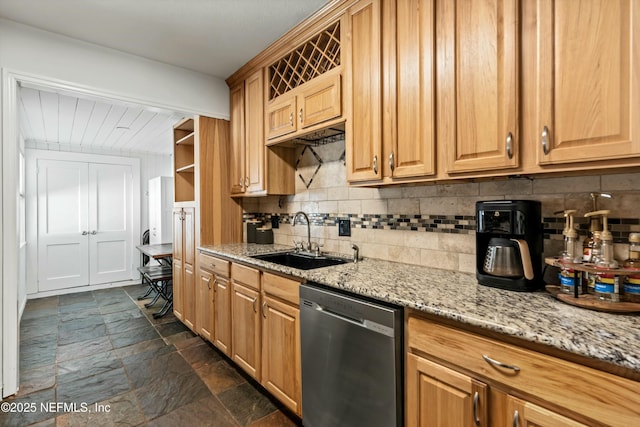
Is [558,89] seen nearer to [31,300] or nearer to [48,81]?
[48,81]

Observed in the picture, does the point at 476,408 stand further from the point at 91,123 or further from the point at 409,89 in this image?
the point at 91,123

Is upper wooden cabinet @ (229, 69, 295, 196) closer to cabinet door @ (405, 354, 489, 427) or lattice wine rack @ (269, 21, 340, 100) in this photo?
lattice wine rack @ (269, 21, 340, 100)

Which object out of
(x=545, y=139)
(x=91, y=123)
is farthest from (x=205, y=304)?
(x=91, y=123)

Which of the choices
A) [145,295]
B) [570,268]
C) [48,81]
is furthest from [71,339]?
[570,268]

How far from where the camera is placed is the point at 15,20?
82.7 inches

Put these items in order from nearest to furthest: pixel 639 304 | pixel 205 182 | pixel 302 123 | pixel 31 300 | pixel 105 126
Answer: pixel 639 304
pixel 302 123
pixel 205 182
pixel 105 126
pixel 31 300

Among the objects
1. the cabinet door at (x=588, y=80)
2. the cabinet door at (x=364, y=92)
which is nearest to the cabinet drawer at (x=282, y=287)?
the cabinet door at (x=364, y=92)

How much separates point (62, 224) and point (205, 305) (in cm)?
369

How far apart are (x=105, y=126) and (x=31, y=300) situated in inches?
110

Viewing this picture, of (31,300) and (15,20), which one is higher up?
(15,20)

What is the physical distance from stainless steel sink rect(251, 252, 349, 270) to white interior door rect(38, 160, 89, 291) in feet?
14.0

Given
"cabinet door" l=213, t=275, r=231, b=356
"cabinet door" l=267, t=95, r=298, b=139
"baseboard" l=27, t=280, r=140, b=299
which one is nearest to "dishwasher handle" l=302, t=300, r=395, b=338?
"cabinet door" l=213, t=275, r=231, b=356

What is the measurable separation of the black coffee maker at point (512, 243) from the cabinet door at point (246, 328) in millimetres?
1428

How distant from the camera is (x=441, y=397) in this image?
114cm
